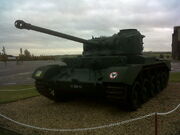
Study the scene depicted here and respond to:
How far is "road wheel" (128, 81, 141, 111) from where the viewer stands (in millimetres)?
6881

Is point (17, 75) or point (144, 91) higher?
point (144, 91)

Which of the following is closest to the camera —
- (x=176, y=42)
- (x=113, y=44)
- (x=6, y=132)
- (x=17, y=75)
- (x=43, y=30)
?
(x=6, y=132)

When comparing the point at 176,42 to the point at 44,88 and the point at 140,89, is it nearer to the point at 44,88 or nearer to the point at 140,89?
the point at 140,89

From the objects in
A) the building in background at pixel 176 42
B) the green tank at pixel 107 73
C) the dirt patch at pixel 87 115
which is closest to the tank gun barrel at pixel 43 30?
the green tank at pixel 107 73

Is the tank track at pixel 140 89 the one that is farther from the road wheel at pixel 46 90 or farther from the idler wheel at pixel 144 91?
the road wheel at pixel 46 90

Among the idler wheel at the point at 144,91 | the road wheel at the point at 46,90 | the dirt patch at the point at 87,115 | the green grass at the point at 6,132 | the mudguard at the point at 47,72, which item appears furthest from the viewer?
the road wheel at the point at 46,90

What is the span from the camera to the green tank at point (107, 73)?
6.48m

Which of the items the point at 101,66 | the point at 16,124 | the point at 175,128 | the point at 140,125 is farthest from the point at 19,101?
the point at 175,128

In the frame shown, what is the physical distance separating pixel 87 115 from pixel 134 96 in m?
1.45

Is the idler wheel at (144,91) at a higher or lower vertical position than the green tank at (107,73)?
lower

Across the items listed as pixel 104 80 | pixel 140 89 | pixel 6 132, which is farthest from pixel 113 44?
pixel 6 132

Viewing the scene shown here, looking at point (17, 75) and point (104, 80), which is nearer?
point (104, 80)

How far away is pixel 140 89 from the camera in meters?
7.80

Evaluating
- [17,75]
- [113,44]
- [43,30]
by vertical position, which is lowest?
[17,75]
